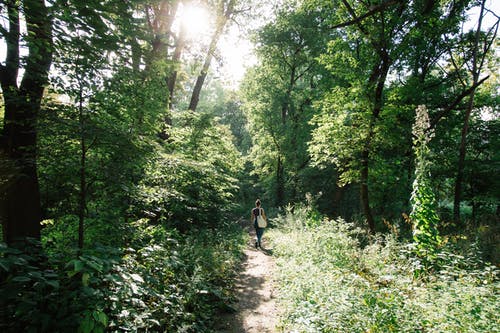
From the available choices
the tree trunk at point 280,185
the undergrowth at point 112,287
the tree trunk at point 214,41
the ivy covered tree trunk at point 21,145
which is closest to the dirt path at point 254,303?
the undergrowth at point 112,287

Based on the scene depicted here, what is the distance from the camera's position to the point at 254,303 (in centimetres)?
584

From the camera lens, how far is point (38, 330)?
2.40 meters

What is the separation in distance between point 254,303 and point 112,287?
11.1 feet

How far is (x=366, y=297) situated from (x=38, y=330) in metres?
3.90

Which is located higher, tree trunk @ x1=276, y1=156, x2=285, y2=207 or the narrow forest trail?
tree trunk @ x1=276, y1=156, x2=285, y2=207

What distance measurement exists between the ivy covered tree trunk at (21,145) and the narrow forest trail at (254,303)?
3.72 m

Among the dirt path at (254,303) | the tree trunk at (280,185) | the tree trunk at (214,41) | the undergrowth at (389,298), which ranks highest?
the tree trunk at (214,41)

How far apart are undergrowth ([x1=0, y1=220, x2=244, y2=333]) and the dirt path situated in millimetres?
328

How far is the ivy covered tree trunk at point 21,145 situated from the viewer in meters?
3.35

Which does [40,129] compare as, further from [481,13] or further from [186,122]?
[481,13]

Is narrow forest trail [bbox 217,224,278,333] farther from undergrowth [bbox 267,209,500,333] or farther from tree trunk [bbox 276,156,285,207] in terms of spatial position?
tree trunk [bbox 276,156,285,207]

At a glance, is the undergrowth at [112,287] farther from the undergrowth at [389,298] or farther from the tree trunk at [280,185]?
the tree trunk at [280,185]

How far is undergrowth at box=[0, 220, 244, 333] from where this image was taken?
88.1 inches

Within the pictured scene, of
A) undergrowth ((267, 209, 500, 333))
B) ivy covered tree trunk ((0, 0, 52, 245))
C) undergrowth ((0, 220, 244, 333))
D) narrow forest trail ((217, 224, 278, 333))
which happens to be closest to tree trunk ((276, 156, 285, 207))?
narrow forest trail ((217, 224, 278, 333))
